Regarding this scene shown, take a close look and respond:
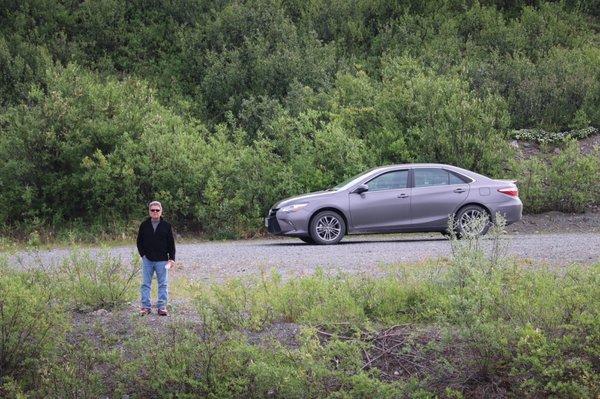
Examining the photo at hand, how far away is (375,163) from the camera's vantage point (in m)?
26.1

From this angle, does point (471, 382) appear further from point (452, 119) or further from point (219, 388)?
point (452, 119)

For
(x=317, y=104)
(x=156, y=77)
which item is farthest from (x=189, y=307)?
(x=156, y=77)

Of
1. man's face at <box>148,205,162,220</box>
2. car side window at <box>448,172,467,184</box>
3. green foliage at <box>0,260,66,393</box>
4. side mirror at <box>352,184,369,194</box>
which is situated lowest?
green foliage at <box>0,260,66,393</box>

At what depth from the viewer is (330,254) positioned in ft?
58.6

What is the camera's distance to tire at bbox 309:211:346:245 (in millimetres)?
20344

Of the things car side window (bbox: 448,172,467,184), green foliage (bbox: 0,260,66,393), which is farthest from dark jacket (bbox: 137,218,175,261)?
car side window (bbox: 448,172,467,184)

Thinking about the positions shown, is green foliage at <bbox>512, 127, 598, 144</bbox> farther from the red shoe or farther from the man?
the red shoe

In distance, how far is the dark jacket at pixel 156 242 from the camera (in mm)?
11656

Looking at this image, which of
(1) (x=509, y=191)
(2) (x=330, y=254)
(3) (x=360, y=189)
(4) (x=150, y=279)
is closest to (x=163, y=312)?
(4) (x=150, y=279)

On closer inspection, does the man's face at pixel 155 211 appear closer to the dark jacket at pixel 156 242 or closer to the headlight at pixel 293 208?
the dark jacket at pixel 156 242

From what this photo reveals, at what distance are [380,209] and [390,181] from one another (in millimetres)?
688

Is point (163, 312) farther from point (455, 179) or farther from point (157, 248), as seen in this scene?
point (455, 179)

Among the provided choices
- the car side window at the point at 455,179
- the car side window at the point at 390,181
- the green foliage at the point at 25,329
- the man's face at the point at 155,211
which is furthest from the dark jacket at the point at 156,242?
the car side window at the point at 455,179

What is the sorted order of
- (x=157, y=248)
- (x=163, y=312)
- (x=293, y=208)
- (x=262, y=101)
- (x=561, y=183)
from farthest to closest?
(x=262, y=101) < (x=561, y=183) < (x=293, y=208) < (x=163, y=312) < (x=157, y=248)
